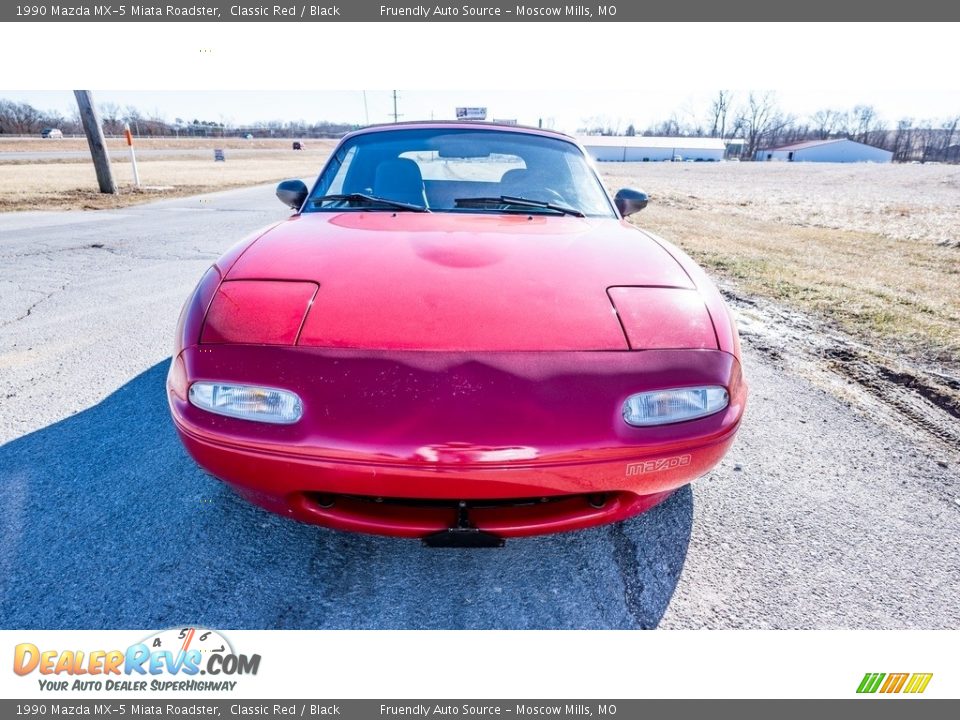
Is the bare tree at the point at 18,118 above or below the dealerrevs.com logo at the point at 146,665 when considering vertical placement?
above

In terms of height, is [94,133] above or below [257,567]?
above

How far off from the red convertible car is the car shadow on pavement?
29 centimetres

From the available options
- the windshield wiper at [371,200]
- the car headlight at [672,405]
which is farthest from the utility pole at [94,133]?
the car headlight at [672,405]

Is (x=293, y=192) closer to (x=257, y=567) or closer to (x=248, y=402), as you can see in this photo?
(x=248, y=402)

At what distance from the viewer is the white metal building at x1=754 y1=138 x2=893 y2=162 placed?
80.7 m

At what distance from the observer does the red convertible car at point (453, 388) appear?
53.0 inches

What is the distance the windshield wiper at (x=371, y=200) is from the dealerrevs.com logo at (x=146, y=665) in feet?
5.88

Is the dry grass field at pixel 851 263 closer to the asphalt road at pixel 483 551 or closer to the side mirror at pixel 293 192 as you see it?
the asphalt road at pixel 483 551

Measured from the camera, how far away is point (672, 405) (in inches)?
57.9

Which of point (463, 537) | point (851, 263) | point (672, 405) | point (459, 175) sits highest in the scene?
point (459, 175)

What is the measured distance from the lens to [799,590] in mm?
1652

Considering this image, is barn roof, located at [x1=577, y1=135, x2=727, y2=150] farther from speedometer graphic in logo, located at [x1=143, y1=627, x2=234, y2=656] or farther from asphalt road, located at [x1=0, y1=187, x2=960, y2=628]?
speedometer graphic in logo, located at [x1=143, y1=627, x2=234, y2=656]

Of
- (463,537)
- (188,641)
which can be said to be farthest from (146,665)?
(463,537)

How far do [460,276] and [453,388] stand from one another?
1.67ft
